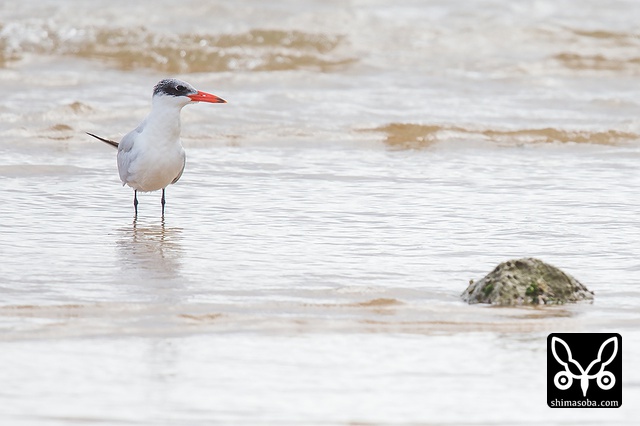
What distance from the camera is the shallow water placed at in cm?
356

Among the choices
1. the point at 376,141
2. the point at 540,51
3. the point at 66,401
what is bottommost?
the point at 66,401

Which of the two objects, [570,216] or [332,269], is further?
[570,216]

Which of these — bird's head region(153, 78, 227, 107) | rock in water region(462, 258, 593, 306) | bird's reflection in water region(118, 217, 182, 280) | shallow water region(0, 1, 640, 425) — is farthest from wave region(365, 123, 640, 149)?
rock in water region(462, 258, 593, 306)

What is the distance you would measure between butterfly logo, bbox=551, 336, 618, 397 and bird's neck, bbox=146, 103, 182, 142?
3.04 metres

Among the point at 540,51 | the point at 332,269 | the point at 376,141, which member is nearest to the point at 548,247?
the point at 332,269

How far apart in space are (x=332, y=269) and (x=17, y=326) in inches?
59.9

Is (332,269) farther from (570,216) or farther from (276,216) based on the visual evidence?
(570,216)

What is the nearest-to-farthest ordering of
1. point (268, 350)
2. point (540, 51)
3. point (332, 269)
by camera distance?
point (268, 350)
point (332, 269)
point (540, 51)

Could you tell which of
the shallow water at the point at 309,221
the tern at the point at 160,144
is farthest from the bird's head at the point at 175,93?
the shallow water at the point at 309,221

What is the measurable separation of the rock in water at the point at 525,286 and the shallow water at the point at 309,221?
0.25 feet

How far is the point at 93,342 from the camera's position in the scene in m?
3.93

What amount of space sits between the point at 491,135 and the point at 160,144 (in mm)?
4028

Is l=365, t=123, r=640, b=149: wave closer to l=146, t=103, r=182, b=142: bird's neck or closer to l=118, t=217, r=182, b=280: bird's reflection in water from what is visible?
l=146, t=103, r=182, b=142: bird's neck

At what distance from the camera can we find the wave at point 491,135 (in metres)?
9.37
